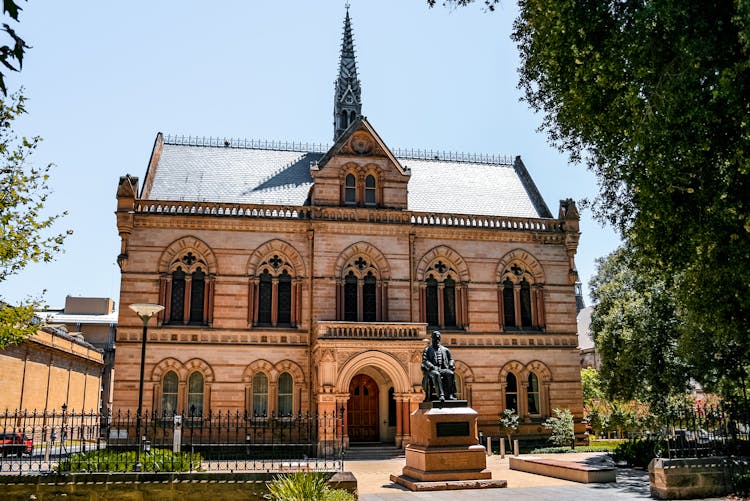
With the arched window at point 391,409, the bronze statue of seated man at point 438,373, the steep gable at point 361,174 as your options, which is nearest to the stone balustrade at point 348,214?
the steep gable at point 361,174

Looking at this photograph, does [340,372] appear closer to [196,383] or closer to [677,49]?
[196,383]

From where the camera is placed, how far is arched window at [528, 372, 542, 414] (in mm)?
33688

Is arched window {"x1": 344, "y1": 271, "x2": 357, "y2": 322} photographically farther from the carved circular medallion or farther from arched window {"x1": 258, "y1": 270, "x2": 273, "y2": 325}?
the carved circular medallion

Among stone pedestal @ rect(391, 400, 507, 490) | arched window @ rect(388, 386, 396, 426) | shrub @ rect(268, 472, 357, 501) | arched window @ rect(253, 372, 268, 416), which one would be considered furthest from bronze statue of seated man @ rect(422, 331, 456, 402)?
arched window @ rect(253, 372, 268, 416)

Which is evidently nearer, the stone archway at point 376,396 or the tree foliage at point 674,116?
the tree foliage at point 674,116

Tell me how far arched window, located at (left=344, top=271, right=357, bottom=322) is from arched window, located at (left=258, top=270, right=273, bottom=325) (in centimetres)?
365

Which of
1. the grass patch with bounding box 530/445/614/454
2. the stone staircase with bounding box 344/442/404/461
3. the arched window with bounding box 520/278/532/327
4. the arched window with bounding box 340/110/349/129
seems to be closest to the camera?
the stone staircase with bounding box 344/442/404/461

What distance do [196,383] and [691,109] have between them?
24.7 m

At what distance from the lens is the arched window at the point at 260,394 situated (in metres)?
→ 30.8

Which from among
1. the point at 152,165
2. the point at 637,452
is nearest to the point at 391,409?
the point at 637,452

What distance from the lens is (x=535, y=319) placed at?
3450 centimetres

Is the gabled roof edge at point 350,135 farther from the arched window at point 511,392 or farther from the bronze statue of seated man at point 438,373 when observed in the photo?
the bronze statue of seated man at point 438,373

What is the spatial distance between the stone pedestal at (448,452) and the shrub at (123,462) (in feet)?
19.8

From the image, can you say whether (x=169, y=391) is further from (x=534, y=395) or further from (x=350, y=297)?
(x=534, y=395)
